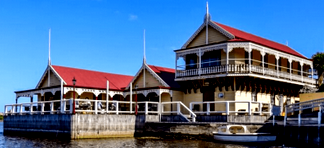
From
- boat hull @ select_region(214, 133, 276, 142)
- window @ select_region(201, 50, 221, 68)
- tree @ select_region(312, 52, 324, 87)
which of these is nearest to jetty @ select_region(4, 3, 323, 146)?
window @ select_region(201, 50, 221, 68)

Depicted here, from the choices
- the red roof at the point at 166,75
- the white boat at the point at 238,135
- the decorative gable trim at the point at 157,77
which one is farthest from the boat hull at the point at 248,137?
the decorative gable trim at the point at 157,77

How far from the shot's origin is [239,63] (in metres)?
34.3

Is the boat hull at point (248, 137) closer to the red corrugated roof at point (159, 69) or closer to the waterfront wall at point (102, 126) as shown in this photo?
the waterfront wall at point (102, 126)

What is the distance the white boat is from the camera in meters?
24.1

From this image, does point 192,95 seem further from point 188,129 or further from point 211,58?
point 188,129

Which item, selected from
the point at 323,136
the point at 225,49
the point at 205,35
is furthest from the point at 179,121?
the point at 323,136

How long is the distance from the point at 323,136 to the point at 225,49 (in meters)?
13.8

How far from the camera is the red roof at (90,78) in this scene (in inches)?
1522

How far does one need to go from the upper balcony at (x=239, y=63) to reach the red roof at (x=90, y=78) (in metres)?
8.15

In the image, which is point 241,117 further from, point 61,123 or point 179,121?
point 61,123

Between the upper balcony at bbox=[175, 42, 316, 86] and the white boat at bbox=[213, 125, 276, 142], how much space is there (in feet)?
23.8

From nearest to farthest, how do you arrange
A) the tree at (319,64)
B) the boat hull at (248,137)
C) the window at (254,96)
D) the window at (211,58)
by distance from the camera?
the boat hull at (248,137), the window at (254,96), the window at (211,58), the tree at (319,64)

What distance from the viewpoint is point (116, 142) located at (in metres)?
26.8

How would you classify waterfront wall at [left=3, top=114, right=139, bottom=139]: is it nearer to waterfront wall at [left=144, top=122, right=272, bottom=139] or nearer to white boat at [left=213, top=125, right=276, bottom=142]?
waterfront wall at [left=144, top=122, right=272, bottom=139]
